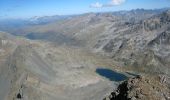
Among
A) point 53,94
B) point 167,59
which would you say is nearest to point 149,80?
point 53,94

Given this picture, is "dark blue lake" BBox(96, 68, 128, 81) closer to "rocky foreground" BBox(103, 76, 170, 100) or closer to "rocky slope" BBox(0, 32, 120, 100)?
"rocky slope" BBox(0, 32, 120, 100)

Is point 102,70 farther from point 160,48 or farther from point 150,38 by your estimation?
point 150,38

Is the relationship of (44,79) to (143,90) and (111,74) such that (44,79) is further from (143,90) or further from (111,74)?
(143,90)

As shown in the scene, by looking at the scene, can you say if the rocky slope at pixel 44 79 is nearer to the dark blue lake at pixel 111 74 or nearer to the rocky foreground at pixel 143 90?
the dark blue lake at pixel 111 74

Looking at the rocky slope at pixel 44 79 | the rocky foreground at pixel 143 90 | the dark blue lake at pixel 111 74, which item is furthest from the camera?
the dark blue lake at pixel 111 74

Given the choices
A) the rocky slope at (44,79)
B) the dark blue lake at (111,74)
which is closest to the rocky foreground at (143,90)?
the rocky slope at (44,79)

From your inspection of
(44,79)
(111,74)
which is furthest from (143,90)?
(111,74)

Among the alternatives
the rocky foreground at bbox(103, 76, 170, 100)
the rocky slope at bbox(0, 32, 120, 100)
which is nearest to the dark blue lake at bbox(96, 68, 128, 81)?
the rocky slope at bbox(0, 32, 120, 100)

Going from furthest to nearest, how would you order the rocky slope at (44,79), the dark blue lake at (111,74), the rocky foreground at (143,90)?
the dark blue lake at (111,74)
the rocky slope at (44,79)
the rocky foreground at (143,90)
